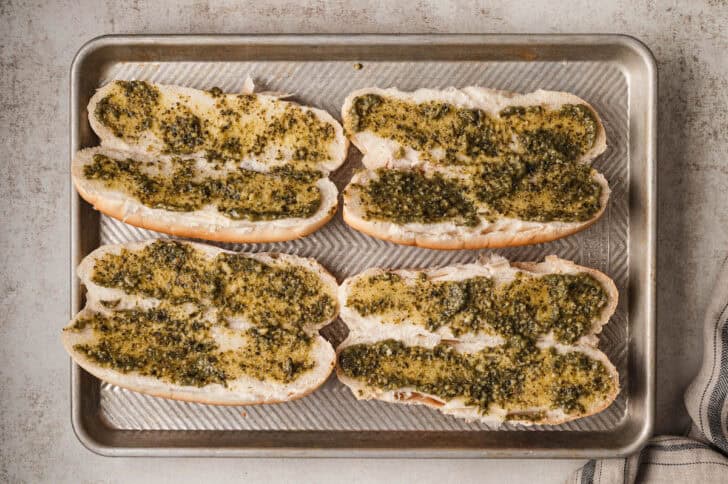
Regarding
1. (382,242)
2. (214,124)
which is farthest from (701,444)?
(214,124)

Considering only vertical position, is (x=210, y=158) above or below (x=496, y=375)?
above

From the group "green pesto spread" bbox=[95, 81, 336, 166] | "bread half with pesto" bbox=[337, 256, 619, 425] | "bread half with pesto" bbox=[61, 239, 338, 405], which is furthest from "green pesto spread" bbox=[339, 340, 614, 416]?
"green pesto spread" bbox=[95, 81, 336, 166]

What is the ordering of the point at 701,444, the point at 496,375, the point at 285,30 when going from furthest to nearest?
the point at 285,30
the point at 701,444
the point at 496,375

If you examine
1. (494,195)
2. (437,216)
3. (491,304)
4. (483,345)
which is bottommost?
(483,345)

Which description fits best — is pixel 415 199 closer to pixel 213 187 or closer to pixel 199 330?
pixel 213 187

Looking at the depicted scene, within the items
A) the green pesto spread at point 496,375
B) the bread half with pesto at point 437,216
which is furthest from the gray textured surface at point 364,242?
the green pesto spread at point 496,375
